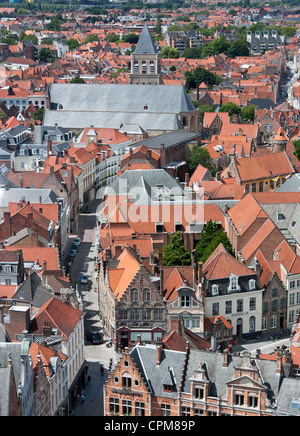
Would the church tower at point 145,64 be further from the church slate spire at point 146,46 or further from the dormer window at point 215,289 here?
the dormer window at point 215,289

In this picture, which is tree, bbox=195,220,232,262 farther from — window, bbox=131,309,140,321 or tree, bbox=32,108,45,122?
tree, bbox=32,108,45,122

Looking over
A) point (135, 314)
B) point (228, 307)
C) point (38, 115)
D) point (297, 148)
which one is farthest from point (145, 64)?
point (135, 314)

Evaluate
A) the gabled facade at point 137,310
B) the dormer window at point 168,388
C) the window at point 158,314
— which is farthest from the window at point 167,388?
the window at point 158,314

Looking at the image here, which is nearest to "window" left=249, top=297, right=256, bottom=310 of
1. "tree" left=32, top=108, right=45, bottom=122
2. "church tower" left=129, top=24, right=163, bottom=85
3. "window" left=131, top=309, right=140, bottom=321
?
"window" left=131, top=309, right=140, bottom=321

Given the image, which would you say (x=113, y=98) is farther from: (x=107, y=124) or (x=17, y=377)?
(x=17, y=377)

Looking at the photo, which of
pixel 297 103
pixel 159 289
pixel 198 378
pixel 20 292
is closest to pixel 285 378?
pixel 198 378
